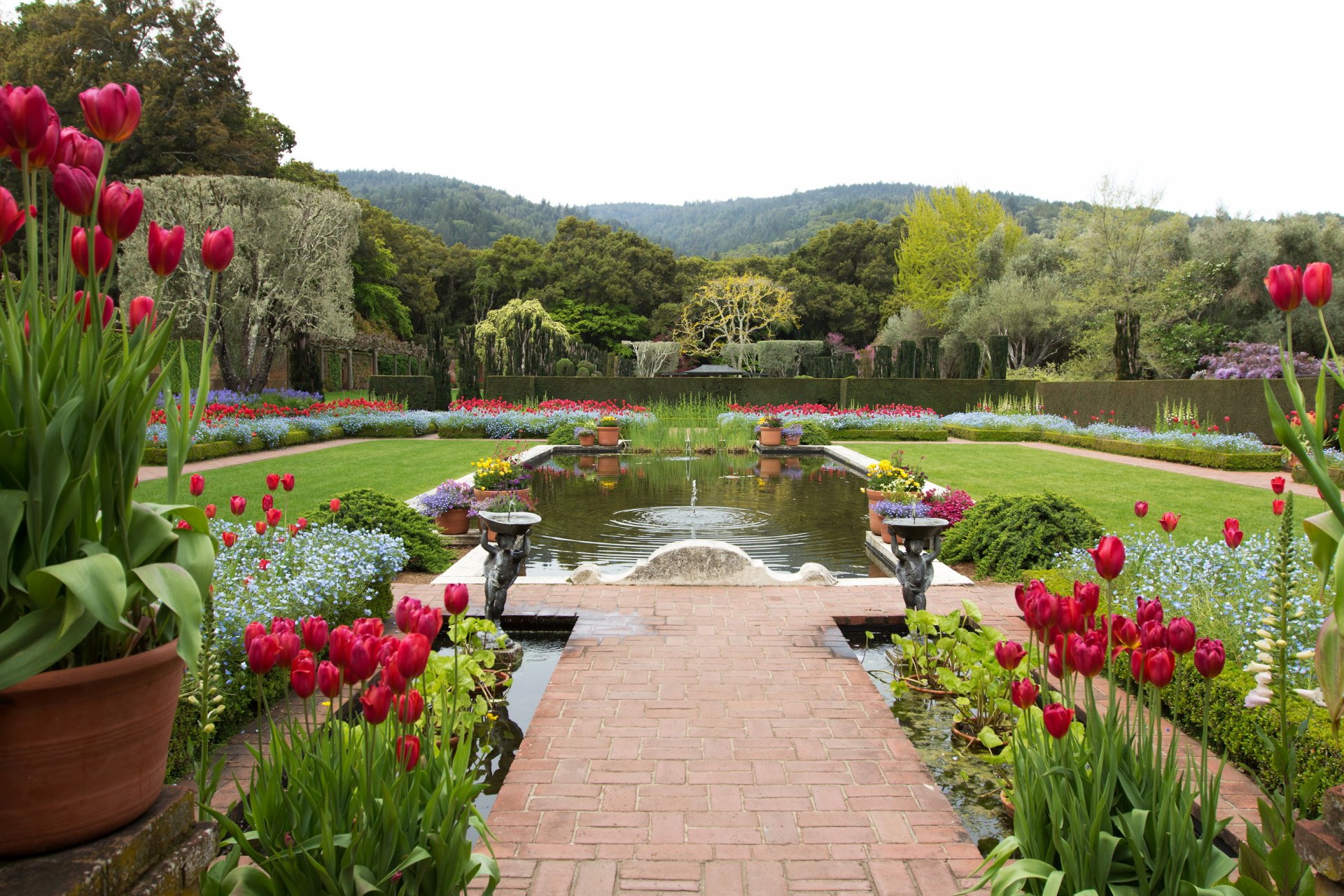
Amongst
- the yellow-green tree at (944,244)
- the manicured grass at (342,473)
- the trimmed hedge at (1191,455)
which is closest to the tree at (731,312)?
the yellow-green tree at (944,244)

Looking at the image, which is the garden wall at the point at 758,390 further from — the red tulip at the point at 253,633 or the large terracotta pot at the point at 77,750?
the large terracotta pot at the point at 77,750

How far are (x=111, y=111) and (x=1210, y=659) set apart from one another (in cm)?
242

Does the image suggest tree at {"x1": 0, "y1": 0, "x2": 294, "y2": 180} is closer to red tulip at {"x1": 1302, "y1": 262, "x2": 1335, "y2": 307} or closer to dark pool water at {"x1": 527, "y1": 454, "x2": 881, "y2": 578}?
dark pool water at {"x1": 527, "y1": 454, "x2": 881, "y2": 578}

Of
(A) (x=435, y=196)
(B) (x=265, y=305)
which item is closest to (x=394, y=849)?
(B) (x=265, y=305)

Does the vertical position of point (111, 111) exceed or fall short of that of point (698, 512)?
it exceeds it

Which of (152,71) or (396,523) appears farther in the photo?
(152,71)

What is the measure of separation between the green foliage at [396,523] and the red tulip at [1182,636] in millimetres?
5054

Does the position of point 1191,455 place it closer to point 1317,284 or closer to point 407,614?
point 1317,284

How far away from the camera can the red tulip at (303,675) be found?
168cm

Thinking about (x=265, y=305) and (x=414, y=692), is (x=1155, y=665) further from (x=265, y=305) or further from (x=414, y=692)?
(x=265, y=305)

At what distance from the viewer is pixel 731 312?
38.3 metres

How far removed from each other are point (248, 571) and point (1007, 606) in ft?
14.5

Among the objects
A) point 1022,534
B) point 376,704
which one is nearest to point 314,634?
point 376,704

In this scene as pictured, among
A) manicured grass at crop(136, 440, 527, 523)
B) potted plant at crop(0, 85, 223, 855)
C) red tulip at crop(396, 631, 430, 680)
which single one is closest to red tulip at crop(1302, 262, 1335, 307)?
red tulip at crop(396, 631, 430, 680)
